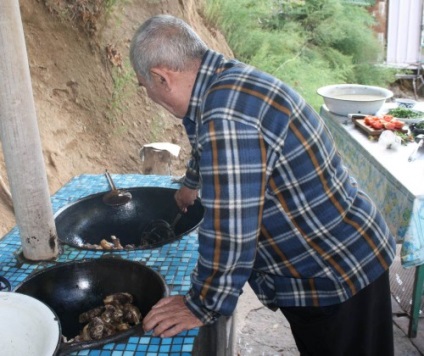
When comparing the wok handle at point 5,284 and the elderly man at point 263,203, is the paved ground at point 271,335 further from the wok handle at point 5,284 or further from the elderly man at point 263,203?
the wok handle at point 5,284

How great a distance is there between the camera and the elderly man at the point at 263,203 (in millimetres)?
1263

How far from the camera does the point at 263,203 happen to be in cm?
134

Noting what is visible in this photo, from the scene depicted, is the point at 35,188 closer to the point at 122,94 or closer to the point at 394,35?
the point at 122,94

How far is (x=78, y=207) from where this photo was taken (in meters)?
2.38

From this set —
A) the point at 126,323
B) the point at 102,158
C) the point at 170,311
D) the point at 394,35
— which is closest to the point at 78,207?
the point at 126,323

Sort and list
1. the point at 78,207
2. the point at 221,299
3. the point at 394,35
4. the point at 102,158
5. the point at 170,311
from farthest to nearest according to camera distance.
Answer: the point at 394,35 → the point at 102,158 → the point at 78,207 → the point at 170,311 → the point at 221,299

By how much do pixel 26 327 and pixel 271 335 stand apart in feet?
7.28

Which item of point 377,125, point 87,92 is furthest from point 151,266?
point 87,92

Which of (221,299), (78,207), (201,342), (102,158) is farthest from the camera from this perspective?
(102,158)

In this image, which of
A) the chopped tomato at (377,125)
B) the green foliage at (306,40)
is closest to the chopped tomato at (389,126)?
the chopped tomato at (377,125)

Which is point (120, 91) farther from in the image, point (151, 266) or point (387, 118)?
point (151, 266)

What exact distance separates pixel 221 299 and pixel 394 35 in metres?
9.09

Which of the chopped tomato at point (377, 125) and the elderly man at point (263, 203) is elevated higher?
the elderly man at point (263, 203)

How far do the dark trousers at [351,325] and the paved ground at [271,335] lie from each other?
4.33 feet
